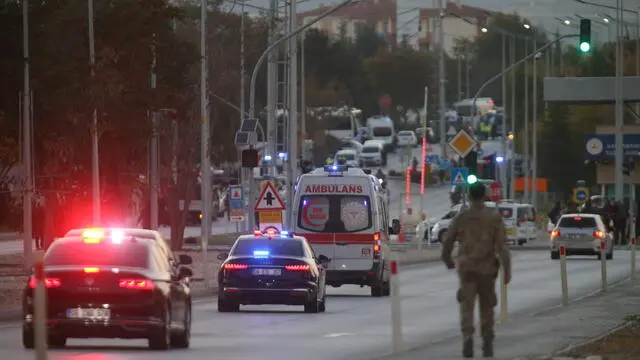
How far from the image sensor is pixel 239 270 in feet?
104

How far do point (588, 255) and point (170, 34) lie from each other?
63.5ft

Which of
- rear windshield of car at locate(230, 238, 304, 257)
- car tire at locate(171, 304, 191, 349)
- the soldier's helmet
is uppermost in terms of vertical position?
→ the soldier's helmet

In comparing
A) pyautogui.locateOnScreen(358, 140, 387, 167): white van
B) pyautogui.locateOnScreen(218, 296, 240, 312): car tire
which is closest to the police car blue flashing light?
pyautogui.locateOnScreen(218, 296, 240, 312): car tire

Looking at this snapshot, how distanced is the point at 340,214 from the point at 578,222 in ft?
68.8

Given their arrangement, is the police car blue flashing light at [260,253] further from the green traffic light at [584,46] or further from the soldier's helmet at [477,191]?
the green traffic light at [584,46]

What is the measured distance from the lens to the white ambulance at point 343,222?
127 ft

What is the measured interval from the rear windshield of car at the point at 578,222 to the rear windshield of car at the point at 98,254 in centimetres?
3731

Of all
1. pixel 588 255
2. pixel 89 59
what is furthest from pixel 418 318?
pixel 588 255

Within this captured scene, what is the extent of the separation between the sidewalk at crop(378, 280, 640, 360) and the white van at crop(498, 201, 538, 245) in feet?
131

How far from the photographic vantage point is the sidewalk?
20.7 m

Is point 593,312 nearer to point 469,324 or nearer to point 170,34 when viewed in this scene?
point 469,324

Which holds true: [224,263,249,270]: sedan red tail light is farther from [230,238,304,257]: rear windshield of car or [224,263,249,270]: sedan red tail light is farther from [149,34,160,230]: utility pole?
[149,34,160,230]: utility pole

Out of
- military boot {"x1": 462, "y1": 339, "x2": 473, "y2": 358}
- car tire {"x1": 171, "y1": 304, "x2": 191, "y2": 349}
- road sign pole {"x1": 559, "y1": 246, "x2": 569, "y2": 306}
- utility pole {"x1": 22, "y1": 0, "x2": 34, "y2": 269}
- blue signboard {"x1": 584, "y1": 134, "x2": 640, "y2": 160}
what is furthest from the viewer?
blue signboard {"x1": 584, "y1": 134, "x2": 640, "y2": 160}

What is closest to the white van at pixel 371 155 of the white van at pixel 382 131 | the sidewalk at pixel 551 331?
the white van at pixel 382 131
